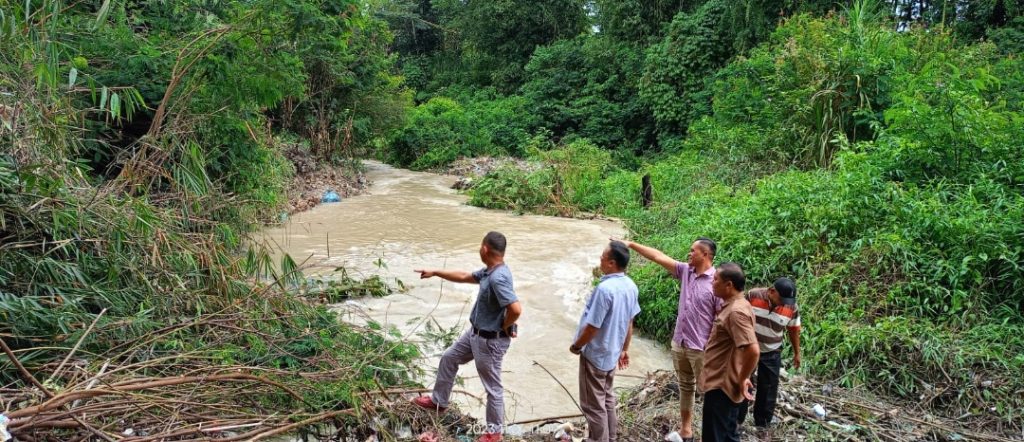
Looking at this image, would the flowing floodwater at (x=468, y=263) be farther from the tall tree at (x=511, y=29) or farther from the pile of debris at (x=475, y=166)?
the tall tree at (x=511, y=29)

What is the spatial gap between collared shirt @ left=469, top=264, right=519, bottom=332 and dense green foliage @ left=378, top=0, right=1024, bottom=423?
2.94 metres

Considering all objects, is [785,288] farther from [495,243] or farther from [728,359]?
[495,243]

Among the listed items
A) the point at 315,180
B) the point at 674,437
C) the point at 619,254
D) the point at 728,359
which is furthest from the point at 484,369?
the point at 315,180

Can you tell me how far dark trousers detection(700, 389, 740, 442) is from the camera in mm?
3551

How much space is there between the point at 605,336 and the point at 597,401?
1.36 ft

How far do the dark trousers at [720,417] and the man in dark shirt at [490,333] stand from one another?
120 centimetres

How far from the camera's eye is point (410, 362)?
476 centimetres

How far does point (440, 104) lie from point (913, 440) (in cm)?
2670

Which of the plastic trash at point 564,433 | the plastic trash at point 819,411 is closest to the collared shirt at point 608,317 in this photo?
the plastic trash at point 564,433

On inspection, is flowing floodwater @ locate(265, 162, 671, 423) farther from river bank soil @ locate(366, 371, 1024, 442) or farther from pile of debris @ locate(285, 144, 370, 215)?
river bank soil @ locate(366, 371, 1024, 442)

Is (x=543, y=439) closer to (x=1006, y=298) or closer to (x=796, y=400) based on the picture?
(x=796, y=400)

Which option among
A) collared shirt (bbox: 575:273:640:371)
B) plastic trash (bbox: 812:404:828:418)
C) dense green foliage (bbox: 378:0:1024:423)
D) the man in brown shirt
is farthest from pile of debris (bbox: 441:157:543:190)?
the man in brown shirt

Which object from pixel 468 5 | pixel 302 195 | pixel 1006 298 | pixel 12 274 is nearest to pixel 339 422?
pixel 12 274

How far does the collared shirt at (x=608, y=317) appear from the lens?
140 inches
